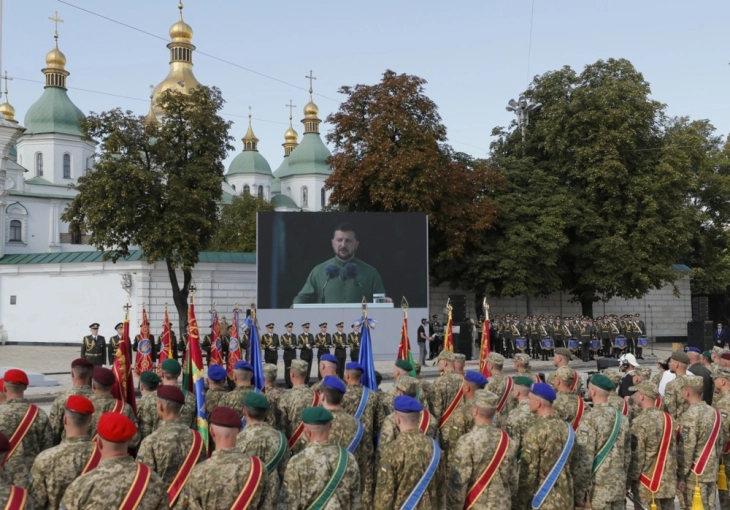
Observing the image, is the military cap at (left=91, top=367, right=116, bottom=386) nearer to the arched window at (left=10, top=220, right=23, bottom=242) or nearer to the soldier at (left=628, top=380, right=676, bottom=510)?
the soldier at (left=628, top=380, right=676, bottom=510)

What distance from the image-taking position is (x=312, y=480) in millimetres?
4723

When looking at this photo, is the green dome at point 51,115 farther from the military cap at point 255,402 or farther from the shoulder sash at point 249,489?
the shoulder sash at point 249,489

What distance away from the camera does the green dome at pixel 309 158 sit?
7575 centimetres

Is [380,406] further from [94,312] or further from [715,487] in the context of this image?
[94,312]

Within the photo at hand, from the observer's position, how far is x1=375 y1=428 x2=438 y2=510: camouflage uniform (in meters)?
5.09

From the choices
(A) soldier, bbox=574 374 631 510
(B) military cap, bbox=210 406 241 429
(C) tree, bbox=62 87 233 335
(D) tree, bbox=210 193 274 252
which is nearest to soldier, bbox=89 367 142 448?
(B) military cap, bbox=210 406 241 429

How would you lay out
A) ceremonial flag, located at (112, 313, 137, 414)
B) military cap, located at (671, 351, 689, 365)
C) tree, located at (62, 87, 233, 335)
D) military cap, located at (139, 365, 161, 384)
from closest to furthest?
military cap, located at (139, 365, 161, 384)
military cap, located at (671, 351, 689, 365)
ceremonial flag, located at (112, 313, 137, 414)
tree, located at (62, 87, 233, 335)

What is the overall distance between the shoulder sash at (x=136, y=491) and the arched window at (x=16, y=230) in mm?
50912

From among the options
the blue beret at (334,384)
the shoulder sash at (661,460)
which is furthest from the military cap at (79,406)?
the shoulder sash at (661,460)

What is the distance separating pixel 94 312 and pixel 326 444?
90.6 feet

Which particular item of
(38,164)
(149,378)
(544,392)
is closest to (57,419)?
(149,378)

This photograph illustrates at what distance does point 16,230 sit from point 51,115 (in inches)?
374

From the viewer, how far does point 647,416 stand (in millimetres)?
6789

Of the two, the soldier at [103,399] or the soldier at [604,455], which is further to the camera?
the soldier at [103,399]
